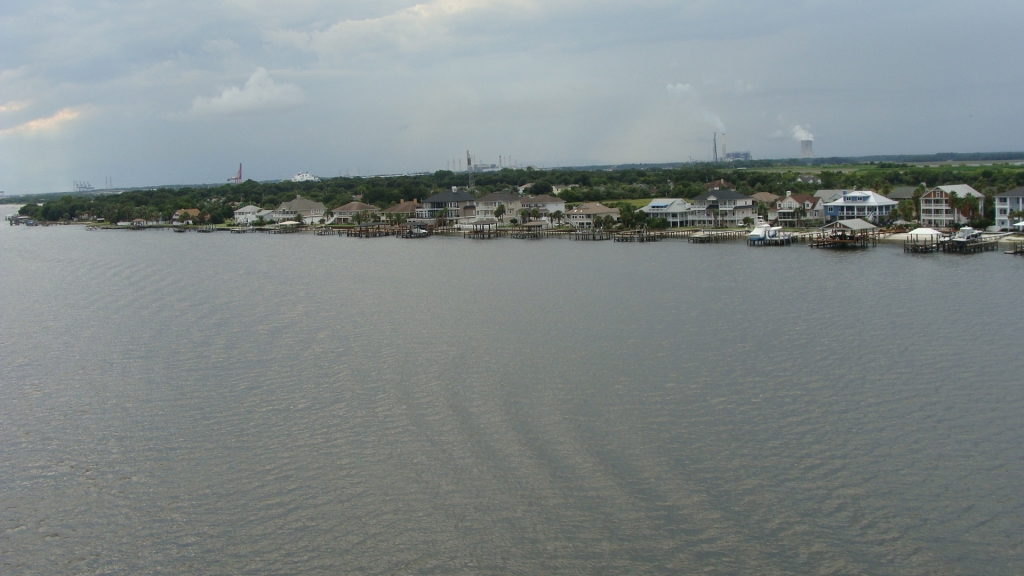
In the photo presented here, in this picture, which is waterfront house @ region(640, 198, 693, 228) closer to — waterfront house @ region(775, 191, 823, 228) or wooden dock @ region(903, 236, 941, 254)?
waterfront house @ region(775, 191, 823, 228)

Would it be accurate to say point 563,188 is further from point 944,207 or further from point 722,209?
point 944,207

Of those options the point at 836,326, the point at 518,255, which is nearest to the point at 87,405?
the point at 836,326

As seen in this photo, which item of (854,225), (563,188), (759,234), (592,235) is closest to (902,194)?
(854,225)

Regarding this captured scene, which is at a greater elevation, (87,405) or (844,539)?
(87,405)

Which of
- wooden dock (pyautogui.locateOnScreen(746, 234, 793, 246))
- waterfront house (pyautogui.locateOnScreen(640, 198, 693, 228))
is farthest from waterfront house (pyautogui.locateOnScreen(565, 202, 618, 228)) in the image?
wooden dock (pyautogui.locateOnScreen(746, 234, 793, 246))

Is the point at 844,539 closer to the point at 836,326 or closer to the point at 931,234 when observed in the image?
the point at 836,326

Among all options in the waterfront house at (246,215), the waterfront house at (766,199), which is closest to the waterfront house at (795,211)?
the waterfront house at (766,199)
